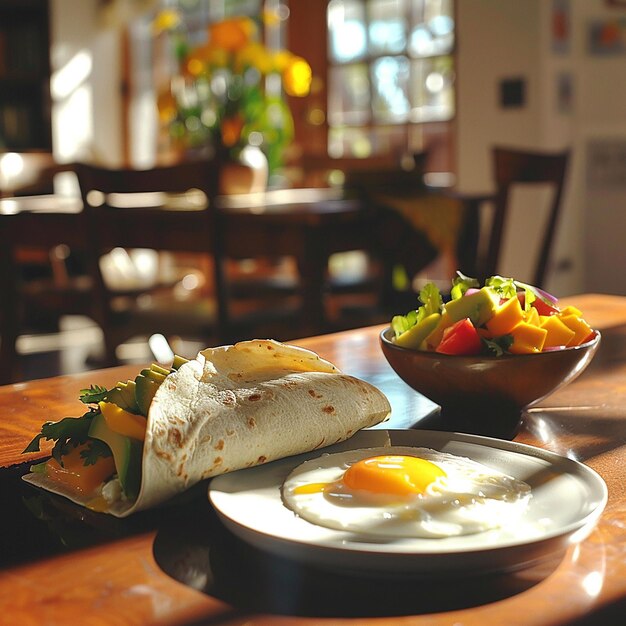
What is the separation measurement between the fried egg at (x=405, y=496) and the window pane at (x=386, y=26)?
4926mm

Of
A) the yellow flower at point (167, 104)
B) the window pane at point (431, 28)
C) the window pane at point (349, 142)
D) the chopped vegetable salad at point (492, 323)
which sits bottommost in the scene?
the chopped vegetable salad at point (492, 323)

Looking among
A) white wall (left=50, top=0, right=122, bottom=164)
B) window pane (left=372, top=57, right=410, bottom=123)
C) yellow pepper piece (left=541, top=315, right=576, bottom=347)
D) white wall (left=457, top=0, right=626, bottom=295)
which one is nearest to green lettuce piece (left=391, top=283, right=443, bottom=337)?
yellow pepper piece (left=541, top=315, right=576, bottom=347)

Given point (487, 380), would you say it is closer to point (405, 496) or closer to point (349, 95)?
point (405, 496)

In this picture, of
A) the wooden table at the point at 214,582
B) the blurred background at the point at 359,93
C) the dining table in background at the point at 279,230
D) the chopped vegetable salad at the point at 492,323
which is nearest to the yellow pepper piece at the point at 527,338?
the chopped vegetable salad at the point at 492,323

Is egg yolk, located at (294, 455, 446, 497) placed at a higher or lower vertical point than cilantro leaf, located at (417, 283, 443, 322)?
lower

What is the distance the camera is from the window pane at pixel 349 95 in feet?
18.4

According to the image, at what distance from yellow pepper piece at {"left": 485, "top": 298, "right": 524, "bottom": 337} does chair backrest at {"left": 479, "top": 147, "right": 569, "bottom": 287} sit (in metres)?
2.16

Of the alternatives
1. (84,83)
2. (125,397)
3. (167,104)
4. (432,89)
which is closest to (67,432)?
(125,397)

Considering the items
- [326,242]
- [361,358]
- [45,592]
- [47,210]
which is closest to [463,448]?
[45,592]

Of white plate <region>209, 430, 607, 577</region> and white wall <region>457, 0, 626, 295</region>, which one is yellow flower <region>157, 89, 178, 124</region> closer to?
white wall <region>457, 0, 626, 295</region>

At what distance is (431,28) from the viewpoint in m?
5.20

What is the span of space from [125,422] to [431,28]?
4815mm

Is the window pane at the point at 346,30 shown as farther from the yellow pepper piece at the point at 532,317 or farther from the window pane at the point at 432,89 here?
the yellow pepper piece at the point at 532,317

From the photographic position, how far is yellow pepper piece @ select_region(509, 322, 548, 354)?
35.4 inches
